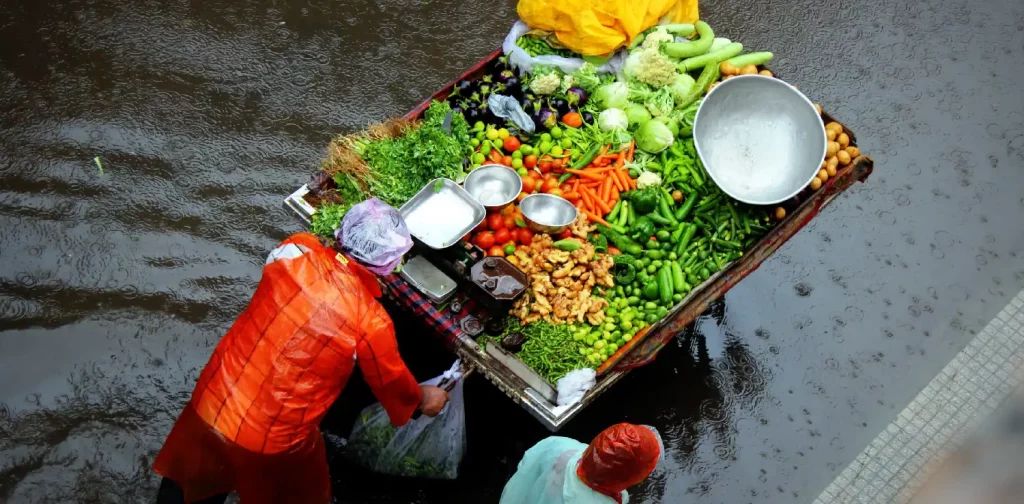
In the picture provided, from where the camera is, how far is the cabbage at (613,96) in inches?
189

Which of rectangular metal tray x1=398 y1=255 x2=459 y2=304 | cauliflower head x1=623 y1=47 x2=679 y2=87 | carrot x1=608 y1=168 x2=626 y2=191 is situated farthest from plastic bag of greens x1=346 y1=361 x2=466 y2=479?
cauliflower head x1=623 y1=47 x2=679 y2=87

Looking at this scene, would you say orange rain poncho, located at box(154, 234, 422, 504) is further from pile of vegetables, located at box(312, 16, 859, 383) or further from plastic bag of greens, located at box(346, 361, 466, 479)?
pile of vegetables, located at box(312, 16, 859, 383)

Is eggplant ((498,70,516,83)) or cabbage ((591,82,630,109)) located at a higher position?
eggplant ((498,70,516,83))

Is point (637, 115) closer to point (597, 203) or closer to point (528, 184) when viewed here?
point (597, 203)

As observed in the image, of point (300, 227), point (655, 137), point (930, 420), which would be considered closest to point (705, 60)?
point (655, 137)

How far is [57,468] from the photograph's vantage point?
4.27m

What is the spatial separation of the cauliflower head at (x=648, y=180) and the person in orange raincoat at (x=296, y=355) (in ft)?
5.52

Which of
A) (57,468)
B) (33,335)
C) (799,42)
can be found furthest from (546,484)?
(799,42)

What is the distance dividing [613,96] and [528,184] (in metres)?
0.82

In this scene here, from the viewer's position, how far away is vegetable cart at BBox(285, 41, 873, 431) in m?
3.85

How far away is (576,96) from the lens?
4.77 metres

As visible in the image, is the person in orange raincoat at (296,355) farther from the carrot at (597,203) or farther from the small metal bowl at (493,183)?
the carrot at (597,203)

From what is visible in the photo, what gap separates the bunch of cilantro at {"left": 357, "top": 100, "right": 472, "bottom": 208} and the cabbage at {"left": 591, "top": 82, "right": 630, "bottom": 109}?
97 centimetres

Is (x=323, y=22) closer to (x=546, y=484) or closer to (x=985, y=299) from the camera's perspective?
(x=546, y=484)
